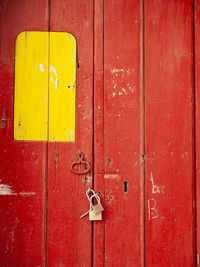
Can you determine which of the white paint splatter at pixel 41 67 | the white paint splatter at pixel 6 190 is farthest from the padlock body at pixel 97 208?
the white paint splatter at pixel 41 67

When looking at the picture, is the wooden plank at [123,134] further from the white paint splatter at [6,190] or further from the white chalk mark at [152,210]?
the white paint splatter at [6,190]

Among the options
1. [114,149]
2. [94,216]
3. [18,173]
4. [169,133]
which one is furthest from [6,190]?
[169,133]

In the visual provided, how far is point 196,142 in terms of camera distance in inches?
37.7

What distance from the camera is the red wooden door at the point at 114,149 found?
93 cm

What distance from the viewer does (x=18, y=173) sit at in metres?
0.93

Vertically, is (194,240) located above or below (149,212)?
below

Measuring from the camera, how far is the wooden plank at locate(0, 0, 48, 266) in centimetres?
91


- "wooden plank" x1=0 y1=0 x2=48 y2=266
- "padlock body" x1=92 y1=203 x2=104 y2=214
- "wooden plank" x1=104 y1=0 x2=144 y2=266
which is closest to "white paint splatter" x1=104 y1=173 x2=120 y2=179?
"wooden plank" x1=104 y1=0 x2=144 y2=266

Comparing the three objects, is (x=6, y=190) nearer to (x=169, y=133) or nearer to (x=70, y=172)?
(x=70, y=172)

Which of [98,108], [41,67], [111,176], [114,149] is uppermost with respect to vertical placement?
[41,67]

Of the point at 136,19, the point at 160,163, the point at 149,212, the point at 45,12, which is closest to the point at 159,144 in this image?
the point at 160,163

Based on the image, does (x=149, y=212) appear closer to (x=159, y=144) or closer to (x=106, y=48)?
(x=159, y=144)

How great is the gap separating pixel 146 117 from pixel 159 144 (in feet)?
0.43

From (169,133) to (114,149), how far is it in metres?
0.25
